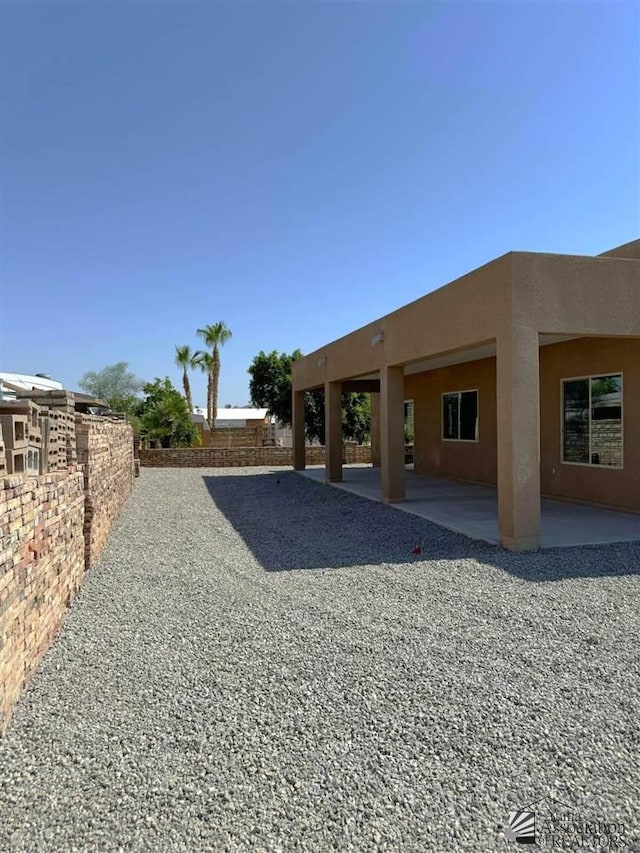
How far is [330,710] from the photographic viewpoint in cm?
343

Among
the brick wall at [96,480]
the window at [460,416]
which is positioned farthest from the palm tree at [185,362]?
the brick wall at [96,480]

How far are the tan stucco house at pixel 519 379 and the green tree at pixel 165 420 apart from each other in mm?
10064

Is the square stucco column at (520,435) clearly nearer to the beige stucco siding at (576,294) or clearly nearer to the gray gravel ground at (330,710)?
the beige stucco siding at (576,294)

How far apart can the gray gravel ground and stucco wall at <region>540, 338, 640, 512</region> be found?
344 centimetres

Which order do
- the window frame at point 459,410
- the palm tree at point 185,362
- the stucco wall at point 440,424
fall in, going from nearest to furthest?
the stucco wall at point 440,424 < the window frame at point 459,410 < the palm tree at point 185,362

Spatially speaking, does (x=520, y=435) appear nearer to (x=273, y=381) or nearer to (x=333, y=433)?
(x=333, y=433)

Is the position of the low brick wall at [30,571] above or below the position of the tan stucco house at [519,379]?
below

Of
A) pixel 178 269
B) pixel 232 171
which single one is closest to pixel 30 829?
pixel 232 171

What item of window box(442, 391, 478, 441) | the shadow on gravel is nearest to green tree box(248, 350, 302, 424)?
window box(442, 391, 478, 441)

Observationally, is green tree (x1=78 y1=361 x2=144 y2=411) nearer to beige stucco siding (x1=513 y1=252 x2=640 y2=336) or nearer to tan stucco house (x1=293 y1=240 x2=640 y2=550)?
A: tan stucco house (x1=293 y1=240 x2=640 y2=550)

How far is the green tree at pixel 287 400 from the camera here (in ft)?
92.9

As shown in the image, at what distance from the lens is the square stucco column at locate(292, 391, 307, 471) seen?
19953 mm
